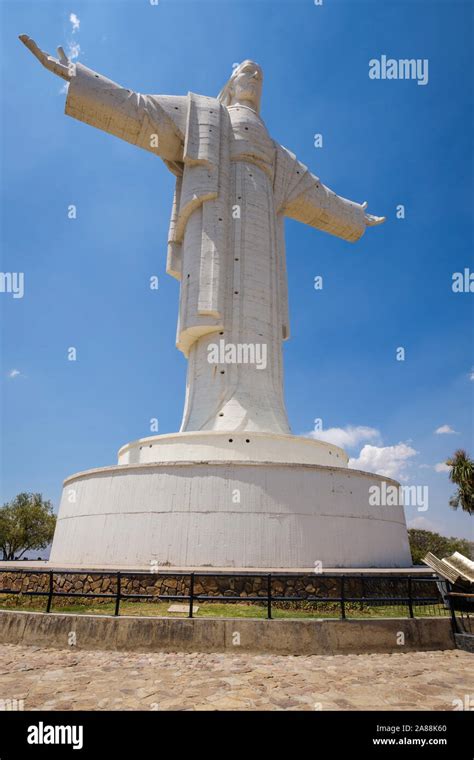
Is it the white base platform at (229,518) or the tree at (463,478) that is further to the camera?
the tree at (463,478)

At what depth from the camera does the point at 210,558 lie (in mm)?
12766

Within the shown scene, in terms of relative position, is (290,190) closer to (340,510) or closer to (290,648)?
(340,510)

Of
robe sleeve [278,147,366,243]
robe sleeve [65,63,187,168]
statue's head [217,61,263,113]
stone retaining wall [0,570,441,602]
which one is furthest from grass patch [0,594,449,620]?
statue's head [217,61,263,113]

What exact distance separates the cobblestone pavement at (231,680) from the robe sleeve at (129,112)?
19665 millimetres

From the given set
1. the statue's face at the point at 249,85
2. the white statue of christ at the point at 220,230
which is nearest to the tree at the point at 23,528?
the white statue of christ at the point at 220,230

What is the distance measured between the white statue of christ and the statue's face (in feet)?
0.20

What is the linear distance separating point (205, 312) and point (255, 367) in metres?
2.89

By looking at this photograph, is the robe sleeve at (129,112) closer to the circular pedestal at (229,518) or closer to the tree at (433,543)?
the circular pedestal at (229,518)

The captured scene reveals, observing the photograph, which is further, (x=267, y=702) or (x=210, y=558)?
(x=210, y=558)

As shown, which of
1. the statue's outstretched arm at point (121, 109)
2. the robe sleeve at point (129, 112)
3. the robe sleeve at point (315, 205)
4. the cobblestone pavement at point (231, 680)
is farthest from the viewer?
the robe sleeve at point (315, 205)

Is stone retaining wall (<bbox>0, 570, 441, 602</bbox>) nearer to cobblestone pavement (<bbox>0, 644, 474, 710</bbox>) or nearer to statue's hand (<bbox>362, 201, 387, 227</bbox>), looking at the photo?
cobblestone pavement (<bbox>0, 644, 474, 710</bbox>)

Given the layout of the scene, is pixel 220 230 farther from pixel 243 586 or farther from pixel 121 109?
pixel 243 586

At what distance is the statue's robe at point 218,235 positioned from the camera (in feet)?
60.8
